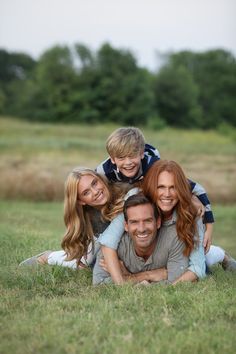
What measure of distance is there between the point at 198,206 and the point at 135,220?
27.9 inches

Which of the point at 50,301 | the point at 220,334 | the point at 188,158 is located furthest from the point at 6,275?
the point at 188,158

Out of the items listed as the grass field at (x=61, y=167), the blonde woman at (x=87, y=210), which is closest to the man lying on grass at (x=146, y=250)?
the blonde woman at (x=87, y=210)

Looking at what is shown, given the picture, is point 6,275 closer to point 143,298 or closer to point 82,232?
point 82,232

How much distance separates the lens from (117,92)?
5594cm

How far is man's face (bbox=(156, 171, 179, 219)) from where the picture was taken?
5.01 metres

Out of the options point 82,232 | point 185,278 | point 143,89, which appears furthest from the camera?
point 143,89

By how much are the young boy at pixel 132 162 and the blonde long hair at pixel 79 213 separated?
20 cm

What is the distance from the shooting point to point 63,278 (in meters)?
5.28

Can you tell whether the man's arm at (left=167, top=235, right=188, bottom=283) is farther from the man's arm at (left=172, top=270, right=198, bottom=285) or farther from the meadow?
the meadow

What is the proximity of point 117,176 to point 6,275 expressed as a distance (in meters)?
1.46

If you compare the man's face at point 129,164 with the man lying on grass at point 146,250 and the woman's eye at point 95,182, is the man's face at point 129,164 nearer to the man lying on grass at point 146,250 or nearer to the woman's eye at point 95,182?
the woman's eye at point 95,182

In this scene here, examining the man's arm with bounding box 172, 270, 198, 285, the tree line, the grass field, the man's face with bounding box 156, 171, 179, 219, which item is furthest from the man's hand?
the tree line

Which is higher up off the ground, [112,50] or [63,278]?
[112,50]

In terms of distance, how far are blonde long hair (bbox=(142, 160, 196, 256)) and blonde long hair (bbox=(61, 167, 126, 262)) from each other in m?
0.42
